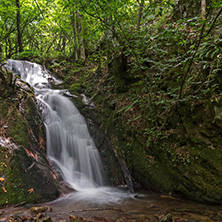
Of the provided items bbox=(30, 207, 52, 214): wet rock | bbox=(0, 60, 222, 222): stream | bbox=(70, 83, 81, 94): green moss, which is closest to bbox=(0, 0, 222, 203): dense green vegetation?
bbox=(0, 60, 222, 222): stream

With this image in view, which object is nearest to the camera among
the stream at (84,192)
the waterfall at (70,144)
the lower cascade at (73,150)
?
the stream at (84,192)

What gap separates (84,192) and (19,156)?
6.83 ft

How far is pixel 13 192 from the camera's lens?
334cm

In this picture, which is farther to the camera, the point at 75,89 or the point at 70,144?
the point at 75,89

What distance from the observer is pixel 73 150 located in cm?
604

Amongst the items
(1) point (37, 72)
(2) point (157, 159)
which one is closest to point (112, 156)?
(2) point (157, 159)

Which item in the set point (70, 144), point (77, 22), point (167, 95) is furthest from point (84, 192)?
point (77, 22)

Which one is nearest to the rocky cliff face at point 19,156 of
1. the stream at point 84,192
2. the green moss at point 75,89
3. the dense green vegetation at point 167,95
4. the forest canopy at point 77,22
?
the stream at point 84,192

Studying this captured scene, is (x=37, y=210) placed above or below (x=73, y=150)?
below

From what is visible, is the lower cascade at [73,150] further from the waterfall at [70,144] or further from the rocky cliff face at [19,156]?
the rocky cliff face at [19,156]

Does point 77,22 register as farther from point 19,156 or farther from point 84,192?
point 84,192

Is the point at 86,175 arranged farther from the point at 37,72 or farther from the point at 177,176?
the point at 37,72

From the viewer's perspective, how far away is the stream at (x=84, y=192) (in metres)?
2.87

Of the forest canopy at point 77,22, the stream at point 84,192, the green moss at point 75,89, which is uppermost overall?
the forest canopy at point 77,22
